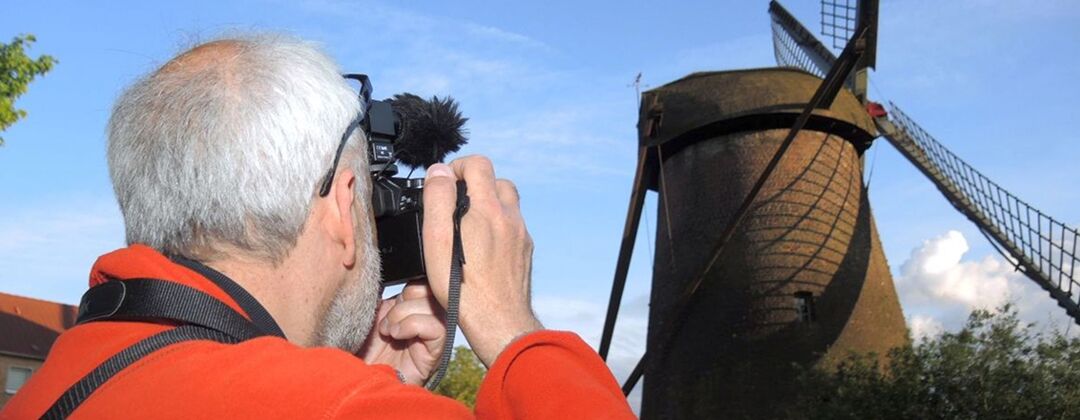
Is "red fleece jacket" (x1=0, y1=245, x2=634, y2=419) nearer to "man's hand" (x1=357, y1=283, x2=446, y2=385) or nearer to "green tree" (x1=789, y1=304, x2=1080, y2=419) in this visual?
"man's hand" (x1=357, y1=283, x2=446, y2=385)

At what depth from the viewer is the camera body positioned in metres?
1.93

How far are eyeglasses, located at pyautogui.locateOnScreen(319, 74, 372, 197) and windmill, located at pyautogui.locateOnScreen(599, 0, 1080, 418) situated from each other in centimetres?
1298

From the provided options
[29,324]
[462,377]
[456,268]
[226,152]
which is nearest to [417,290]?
[456,268]

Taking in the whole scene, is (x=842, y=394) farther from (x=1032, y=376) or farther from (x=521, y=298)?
(x=521, y=298)

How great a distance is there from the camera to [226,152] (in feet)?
5.30

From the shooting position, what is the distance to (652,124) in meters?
16.7

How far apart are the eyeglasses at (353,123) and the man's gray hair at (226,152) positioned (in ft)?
0.05

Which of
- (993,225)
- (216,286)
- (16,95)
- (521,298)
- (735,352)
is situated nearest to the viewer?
(216,286)

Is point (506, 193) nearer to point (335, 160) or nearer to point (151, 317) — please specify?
point (335, 160)

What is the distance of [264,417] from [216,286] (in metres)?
0.32

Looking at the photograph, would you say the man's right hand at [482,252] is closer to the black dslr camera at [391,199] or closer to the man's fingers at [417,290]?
the black dslr camera at [391,199]

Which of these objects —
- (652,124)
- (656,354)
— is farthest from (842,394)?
(652,124)

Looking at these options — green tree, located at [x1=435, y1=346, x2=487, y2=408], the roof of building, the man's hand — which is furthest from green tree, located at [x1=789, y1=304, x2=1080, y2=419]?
the roof of building

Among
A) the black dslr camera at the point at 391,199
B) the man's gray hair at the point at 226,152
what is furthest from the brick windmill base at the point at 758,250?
the man's gray hair at the point at 226,152
